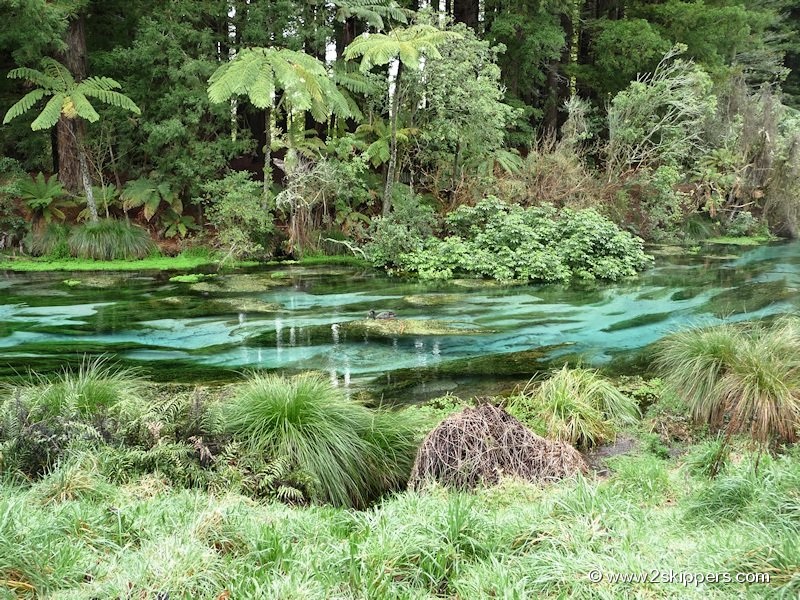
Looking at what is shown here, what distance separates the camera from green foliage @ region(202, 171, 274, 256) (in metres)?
14.2

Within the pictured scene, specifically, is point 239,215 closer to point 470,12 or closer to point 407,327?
point 407,327

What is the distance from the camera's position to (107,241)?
47.1ft

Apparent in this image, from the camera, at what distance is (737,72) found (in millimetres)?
21875

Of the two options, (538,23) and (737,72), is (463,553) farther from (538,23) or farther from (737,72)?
(737,72)

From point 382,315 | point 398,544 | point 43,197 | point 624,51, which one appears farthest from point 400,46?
point 398,544

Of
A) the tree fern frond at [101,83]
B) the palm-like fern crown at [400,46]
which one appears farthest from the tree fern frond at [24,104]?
the palm-like fern crown at [400,46]

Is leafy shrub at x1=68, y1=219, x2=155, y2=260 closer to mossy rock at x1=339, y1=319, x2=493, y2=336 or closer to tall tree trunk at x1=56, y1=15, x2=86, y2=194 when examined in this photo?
tall tree trunk at x1=56, y1=15, x2=86, y2=194

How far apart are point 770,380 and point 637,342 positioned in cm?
394

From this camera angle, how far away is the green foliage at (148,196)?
48.3ft

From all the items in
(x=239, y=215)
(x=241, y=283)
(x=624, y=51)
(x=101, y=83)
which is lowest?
(x=241, y=283)

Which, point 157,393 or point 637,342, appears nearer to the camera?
point 157,393

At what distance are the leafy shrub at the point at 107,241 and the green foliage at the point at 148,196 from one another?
0.54 m

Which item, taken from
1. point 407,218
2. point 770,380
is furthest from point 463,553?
point 407,218

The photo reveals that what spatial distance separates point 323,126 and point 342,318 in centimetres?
1037
